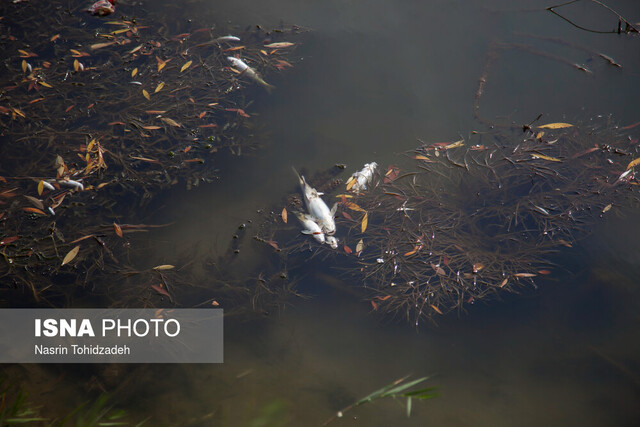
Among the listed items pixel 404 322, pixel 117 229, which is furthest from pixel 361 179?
pixel 117 229

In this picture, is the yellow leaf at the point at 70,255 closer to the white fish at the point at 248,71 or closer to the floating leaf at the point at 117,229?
the floating leaf at the point at 117,229

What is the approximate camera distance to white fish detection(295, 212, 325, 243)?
2434 mm

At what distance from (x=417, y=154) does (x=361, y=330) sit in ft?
4.12

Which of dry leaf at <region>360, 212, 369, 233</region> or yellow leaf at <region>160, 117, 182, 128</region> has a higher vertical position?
yellow leaf at <region>160, 117, 182, 128</region>

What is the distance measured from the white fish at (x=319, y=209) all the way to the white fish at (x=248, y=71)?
101cm

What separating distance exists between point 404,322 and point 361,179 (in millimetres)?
951

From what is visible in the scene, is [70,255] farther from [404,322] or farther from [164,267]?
[404,322]

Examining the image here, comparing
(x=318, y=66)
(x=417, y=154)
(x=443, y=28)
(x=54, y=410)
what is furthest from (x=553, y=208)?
(x=54, y=410)

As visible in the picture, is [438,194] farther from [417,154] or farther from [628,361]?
[628,361]

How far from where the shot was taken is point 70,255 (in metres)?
2.34

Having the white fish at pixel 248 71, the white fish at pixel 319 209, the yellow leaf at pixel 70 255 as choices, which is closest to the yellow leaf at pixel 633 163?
the white fish at pixel 319 209

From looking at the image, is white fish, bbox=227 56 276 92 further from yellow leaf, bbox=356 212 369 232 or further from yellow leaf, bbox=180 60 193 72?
yellow leaf, bbox=356 212 369 232

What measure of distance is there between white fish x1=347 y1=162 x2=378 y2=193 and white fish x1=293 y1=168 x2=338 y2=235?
0.18m

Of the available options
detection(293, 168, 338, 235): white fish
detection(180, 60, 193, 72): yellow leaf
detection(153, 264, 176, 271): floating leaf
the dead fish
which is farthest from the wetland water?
the dead fish
